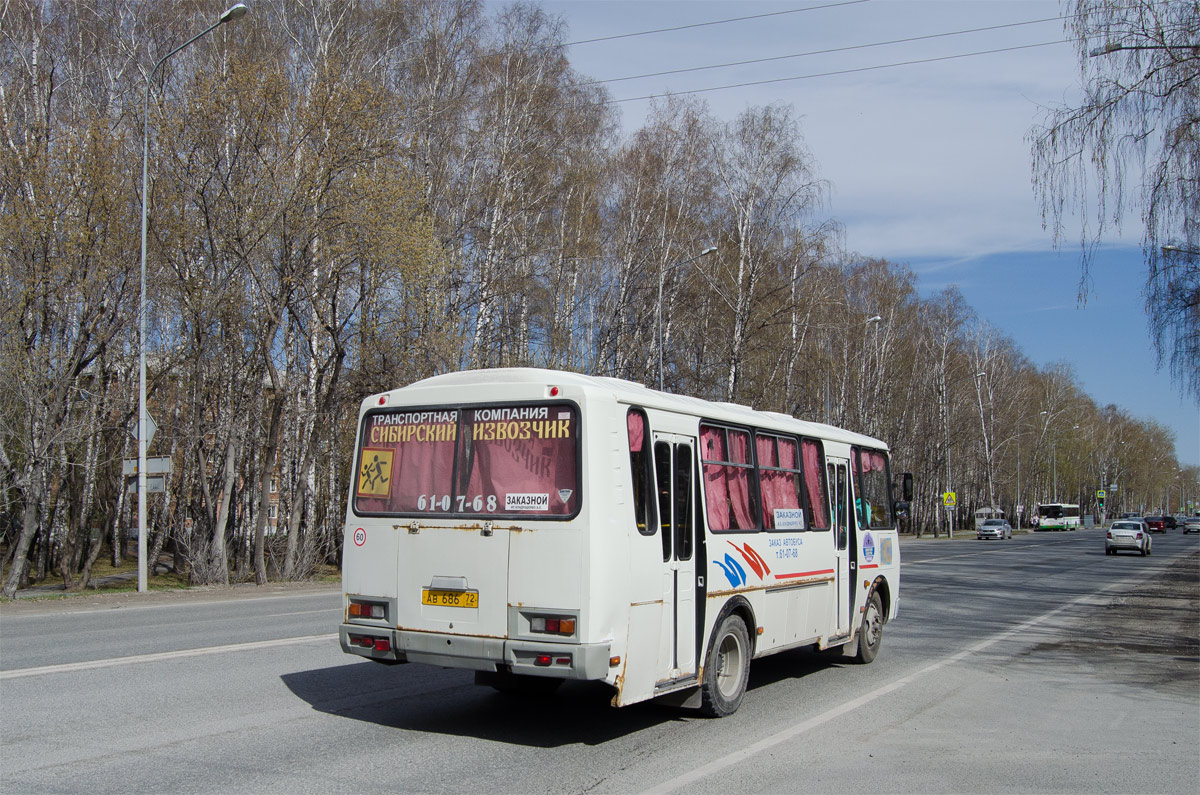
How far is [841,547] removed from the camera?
36.9ft

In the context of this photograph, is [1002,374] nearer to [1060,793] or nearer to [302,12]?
[302,12]

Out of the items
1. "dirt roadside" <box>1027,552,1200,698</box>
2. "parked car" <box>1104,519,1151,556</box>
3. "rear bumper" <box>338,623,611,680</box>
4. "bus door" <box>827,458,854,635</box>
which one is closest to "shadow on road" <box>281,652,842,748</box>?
"rear bumper" <box>338,623,611,680</box>

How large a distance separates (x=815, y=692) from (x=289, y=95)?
65.5 feet

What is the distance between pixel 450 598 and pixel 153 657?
493cm

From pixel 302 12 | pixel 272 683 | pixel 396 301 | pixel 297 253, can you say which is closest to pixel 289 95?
pixel 297 253

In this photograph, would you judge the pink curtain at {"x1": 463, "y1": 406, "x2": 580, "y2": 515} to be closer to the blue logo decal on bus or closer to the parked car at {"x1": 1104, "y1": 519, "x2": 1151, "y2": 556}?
the blue logo decal on bus

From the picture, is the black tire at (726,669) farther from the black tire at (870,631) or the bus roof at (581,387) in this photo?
the black tire at (870,631)

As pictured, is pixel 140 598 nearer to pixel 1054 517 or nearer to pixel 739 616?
pixel 739 616

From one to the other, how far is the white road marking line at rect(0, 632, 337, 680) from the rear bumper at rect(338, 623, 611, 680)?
364 cm

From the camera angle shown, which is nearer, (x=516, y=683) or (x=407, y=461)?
(x=407, y=461)

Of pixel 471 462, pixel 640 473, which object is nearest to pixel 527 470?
pixel 471 462

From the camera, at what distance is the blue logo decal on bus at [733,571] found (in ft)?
28.0

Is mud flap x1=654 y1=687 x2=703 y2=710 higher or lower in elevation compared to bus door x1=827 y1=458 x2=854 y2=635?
lower

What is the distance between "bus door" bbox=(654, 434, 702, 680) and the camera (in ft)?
25.4
